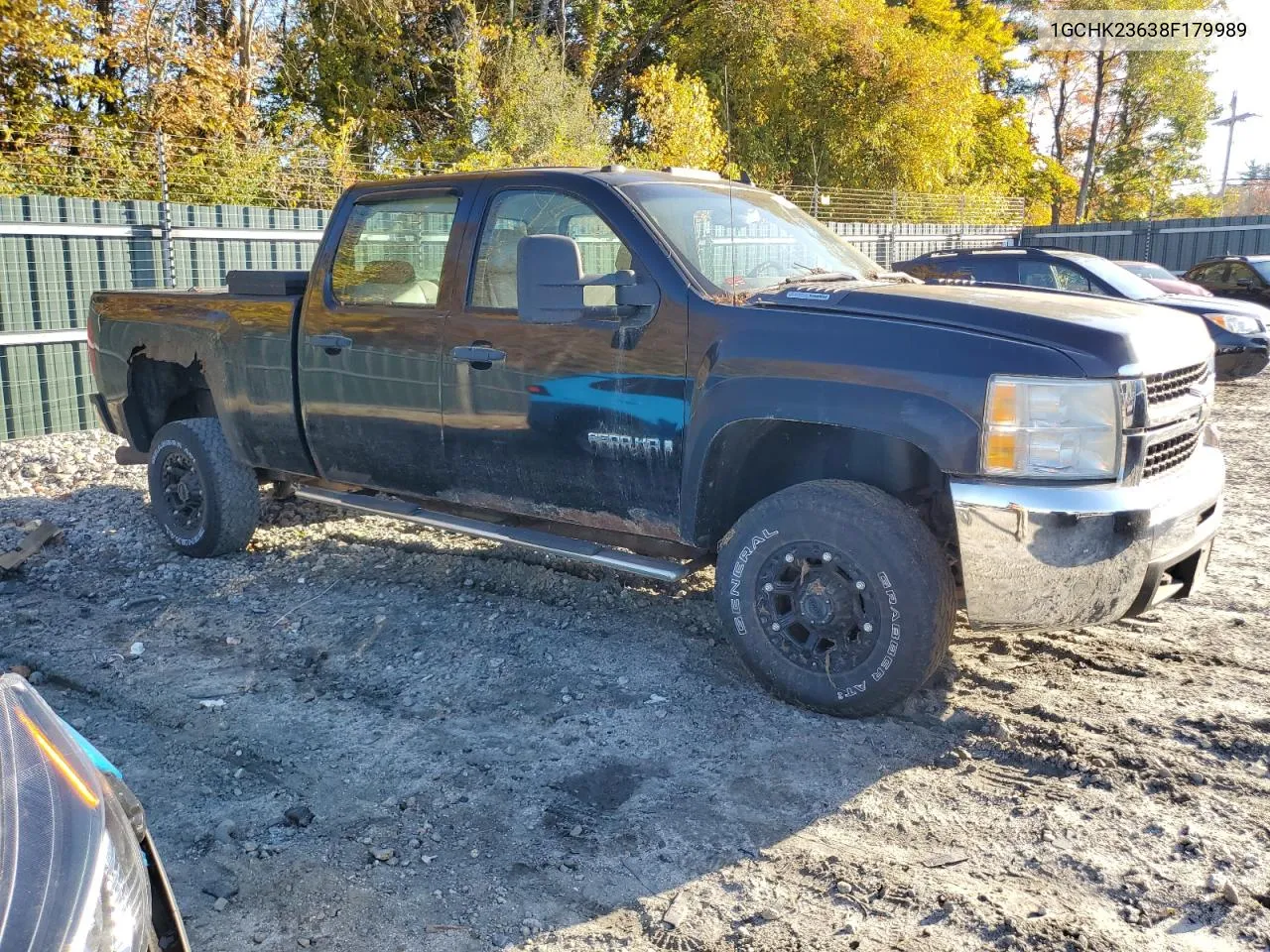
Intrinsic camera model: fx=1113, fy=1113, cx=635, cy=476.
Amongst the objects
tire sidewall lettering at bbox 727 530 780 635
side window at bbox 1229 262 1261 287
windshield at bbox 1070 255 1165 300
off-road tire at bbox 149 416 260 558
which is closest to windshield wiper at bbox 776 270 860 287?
tire sidewall lettering at bbox 727 530 780 635

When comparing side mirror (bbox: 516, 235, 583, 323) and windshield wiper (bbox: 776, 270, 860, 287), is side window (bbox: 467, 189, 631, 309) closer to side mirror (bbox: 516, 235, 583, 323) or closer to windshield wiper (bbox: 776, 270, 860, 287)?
side mirror (bbox: 516, 235, 583, 323)

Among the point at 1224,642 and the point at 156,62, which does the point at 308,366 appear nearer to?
the point at 1224,642

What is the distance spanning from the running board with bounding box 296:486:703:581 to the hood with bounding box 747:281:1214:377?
3.77 feet

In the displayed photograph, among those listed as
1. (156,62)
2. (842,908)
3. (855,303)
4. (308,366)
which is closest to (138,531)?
(308,366)

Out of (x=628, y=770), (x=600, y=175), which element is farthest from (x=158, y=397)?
(x=628, y=770)

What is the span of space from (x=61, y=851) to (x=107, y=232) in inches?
400

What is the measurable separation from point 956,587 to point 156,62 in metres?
19.3

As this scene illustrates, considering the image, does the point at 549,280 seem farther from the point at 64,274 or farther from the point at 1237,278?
the point at 1237,278

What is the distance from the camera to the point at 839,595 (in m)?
4.04

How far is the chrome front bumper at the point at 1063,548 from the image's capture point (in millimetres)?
3625

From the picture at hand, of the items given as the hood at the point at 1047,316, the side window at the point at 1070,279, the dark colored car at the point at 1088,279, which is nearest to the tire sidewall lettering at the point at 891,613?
the hood at the point at 1047,316

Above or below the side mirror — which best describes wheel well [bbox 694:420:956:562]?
below

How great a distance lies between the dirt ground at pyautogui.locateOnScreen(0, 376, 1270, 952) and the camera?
9.90 feet

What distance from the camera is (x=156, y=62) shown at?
1919 cm
